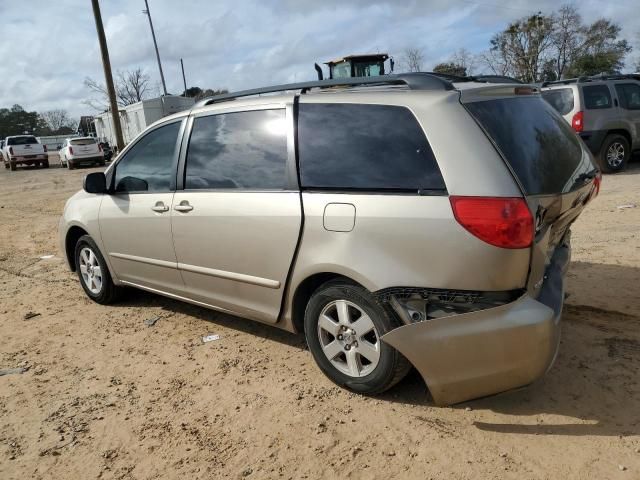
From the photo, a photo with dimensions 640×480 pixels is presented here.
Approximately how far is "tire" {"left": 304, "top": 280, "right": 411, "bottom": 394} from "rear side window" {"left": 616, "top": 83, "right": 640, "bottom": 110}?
34.0 feet

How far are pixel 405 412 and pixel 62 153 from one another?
27059 millimetres

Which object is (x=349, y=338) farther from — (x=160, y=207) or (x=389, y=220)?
(x=160, y=207)

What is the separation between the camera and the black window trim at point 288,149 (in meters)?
3.24

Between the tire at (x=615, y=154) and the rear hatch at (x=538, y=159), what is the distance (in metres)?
8.77

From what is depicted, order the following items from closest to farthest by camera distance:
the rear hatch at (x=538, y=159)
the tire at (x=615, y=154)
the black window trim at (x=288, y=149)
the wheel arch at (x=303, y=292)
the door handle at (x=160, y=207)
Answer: the rear hatch at (x=538, y=159) → the wheel arch at (x=303, y=292) → the black window trim at (x=288, y=149) → the door handle at (x=160, y=207) → the tire at (x=615, y=154)

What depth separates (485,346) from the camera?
2.58 meters

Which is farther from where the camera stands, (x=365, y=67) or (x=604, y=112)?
(x=365, y=67)

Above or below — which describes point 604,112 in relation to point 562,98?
below

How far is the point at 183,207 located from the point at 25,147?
28.4m

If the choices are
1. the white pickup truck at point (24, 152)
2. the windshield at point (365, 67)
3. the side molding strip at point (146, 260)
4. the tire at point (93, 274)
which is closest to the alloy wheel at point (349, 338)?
the side molding strip at point (146, 260)

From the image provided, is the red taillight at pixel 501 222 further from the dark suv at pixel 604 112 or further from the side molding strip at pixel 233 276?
the dark suv at pixel 604 112

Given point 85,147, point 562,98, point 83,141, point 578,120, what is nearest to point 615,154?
point 578,120

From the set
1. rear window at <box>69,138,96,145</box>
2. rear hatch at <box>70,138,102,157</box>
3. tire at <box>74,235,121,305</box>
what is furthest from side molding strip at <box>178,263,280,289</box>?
rear window at <box>69,138,96,145</box>

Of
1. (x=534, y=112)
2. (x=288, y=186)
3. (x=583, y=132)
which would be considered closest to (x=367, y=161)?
(x=288, y=186)
